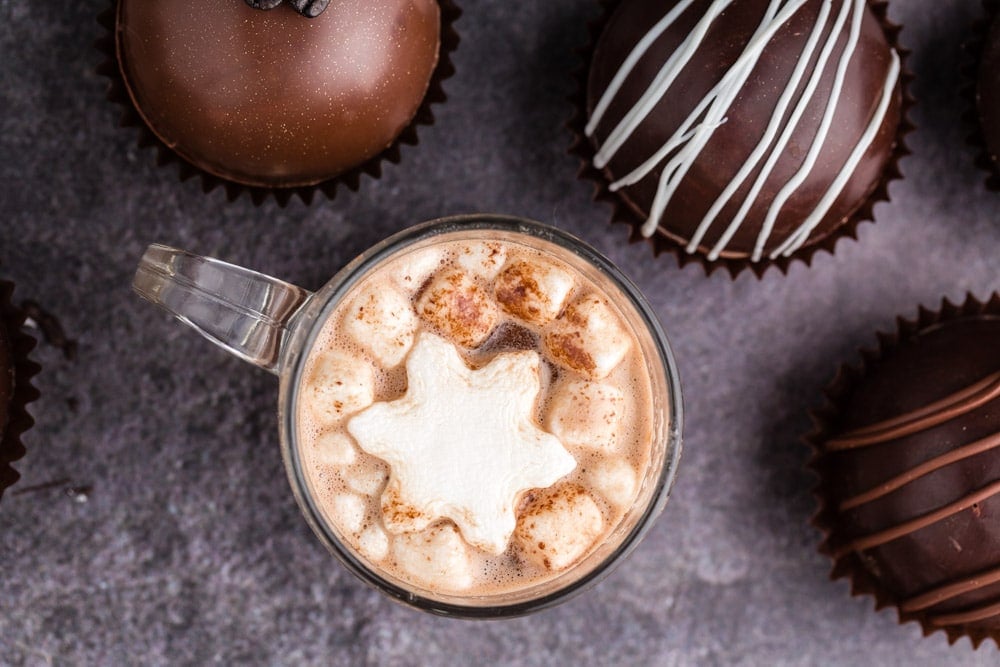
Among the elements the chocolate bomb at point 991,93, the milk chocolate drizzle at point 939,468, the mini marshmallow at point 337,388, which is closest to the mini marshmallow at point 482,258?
the mini marshmallow at point 337,388

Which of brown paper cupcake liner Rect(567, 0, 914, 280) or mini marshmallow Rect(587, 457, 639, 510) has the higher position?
brown paper cupcake liner Rect(567, 0, 914, 280)

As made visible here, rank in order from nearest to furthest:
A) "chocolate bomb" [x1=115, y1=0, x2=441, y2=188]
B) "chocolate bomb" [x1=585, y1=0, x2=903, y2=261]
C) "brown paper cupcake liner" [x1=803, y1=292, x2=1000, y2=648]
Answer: "chocolate bomb" [x1=115, y1=0, x2=441, y2=188] → "chocolate bomb" [x1=585, y1=0, x2=903, y2=261] → "brown paper cupcake liner" [x1=803, y1=292, x2=1000, y2=648]

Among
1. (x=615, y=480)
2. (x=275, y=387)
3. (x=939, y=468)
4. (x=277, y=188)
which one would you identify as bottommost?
(x=275, y=387)

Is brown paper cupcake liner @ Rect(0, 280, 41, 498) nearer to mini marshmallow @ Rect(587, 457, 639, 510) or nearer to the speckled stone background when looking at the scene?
the speckled stone background

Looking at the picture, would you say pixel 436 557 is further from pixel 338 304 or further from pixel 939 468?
pixel 939 468

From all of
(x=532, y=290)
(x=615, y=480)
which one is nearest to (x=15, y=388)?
(x=532, y=290)

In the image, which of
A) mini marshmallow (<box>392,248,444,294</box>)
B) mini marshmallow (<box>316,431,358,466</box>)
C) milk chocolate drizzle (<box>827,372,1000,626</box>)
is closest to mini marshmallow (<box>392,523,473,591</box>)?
mini marshmallow (<box>316,431,358,466</box>)

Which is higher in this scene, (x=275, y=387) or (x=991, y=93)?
(x=991, y=93)
